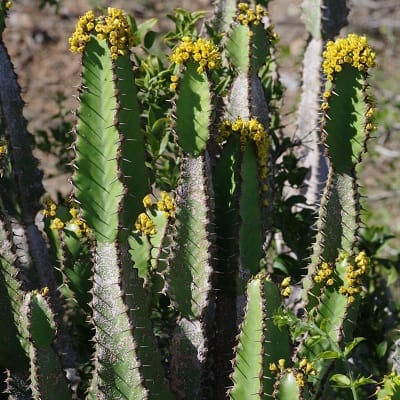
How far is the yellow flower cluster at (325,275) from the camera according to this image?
10.1 ft

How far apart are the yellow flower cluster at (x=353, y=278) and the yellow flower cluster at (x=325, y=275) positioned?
49 mm

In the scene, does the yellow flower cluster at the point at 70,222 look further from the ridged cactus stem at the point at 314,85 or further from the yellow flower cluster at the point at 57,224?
the ridged cactus stem at the point at 314,85

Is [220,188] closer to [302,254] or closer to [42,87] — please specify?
[302,254]

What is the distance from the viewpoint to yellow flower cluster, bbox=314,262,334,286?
307 cm

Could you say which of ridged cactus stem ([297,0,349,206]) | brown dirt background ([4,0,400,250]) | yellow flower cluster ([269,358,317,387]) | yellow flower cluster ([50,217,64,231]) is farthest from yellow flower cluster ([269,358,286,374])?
brown dirt background ([4,0,400,250])

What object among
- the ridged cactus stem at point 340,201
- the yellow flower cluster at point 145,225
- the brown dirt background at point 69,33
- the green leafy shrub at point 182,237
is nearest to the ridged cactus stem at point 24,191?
the green leafy shrub at point 182,237

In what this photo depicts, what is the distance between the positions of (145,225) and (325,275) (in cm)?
64

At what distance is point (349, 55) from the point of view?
9.80ft

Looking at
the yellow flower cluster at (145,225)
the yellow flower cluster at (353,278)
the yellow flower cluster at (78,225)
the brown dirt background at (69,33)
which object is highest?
the brown dirt background at (69,33)

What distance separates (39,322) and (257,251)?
2.62ft

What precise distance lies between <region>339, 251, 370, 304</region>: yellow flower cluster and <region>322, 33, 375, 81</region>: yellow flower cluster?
0.64 m

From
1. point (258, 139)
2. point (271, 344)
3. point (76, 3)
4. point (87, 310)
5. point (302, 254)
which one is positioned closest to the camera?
point (271, 344)

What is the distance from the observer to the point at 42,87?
806 centimetres

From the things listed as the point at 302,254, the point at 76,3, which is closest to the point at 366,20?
the point at 76,3
